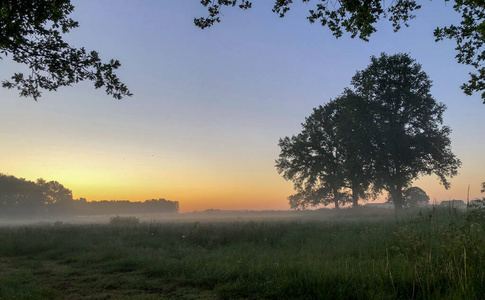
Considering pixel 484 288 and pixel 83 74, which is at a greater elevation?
pixel 83 74

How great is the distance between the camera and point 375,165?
90.8 feet

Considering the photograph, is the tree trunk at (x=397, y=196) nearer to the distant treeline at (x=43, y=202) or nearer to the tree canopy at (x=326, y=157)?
the tree canopy at (x=326, y=157)

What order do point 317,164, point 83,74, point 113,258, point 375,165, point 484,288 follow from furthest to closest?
point 317,164 < point 375,165 < point 113,258 < point 83,74 < point 484,288

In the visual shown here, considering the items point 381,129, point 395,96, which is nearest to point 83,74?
point 381,129

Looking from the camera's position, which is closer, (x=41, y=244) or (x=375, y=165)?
(x=41, y=244)

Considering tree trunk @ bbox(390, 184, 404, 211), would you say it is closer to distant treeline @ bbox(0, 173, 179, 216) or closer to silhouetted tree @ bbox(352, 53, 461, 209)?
silhouetted tree @ bbox(352, 53, 461, 209)

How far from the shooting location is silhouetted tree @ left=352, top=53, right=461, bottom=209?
25.7 metres

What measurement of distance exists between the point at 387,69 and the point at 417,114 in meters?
5.40

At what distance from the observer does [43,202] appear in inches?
3465

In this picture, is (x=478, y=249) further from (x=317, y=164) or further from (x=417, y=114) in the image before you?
(x=317, y=164)

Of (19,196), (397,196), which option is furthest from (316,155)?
(19,196)

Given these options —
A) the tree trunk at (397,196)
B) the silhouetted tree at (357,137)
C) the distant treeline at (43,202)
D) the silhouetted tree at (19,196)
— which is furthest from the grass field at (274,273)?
the distant treeline at (43,202)

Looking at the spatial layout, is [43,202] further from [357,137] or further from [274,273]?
[274,273]

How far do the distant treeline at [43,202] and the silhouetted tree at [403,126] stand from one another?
94681mm
